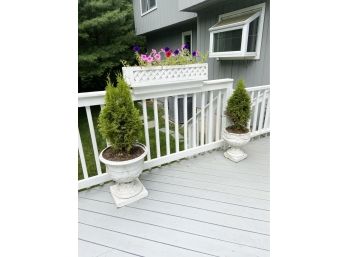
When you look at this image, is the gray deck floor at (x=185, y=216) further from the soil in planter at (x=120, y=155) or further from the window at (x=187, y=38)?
the window at (x=187, y=38)

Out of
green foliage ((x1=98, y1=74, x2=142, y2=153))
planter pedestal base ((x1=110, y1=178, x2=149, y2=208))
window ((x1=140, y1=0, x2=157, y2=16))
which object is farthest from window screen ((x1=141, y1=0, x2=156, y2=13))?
planter pedestal base ((x1=110, y1=178, x2=149, y2=208))

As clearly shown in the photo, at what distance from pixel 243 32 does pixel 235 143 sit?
2129mm

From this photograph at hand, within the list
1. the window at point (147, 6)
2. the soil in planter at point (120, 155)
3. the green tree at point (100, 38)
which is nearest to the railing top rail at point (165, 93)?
the soil in planter at point (120, 155)

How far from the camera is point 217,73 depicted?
5.08m

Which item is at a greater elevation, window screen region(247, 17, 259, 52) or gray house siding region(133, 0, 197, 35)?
gray house siding region(133, 0, 197, 35)

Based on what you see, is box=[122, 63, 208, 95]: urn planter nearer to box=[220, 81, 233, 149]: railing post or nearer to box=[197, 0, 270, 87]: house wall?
box=[220, 81, 233, 149]: railing post

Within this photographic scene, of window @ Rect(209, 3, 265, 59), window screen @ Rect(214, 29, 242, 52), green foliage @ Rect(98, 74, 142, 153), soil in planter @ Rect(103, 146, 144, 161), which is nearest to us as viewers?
green foliage @ Rect(98, 74, 142, 153)

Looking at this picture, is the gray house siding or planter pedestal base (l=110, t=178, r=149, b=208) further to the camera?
the gray house siding

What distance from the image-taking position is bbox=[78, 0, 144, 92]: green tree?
273 inches

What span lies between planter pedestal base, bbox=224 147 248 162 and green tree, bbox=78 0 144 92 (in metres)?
5.89

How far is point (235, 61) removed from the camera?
4.43 meters

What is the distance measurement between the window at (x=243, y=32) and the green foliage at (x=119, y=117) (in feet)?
9.01
